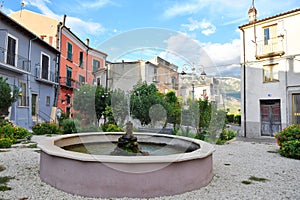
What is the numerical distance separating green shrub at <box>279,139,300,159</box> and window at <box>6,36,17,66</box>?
1501 centimetres

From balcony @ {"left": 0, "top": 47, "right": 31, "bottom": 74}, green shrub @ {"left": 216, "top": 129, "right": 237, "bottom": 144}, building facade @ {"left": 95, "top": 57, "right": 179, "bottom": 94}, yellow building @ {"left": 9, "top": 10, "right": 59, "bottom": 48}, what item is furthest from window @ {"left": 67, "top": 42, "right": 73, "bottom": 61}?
green shrub @ {"left": 216, "top": 129, "right": 237, "bottom": 144}

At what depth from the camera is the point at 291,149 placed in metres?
6.57

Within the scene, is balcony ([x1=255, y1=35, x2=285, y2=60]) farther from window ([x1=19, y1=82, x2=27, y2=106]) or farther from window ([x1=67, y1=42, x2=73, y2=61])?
window ([x1=67, y1=42, x2=73, y2=61])

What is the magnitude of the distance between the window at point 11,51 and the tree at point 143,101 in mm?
7900

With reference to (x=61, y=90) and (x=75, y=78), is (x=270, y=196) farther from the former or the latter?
(x=75, y=78)

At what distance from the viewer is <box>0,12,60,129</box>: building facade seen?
1206cm

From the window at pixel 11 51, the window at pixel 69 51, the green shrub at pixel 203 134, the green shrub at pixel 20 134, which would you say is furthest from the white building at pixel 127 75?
the green shrub at pixel 20 134

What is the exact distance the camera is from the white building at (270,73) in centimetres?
1178

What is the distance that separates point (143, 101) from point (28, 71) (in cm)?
840

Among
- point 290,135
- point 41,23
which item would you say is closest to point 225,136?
point 290,135

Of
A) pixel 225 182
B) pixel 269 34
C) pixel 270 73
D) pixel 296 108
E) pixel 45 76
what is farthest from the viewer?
pixel 45 76

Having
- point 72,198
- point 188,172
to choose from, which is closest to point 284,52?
point 188,172

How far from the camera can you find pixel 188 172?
3.34 m

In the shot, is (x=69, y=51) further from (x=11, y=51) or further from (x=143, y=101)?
(x=143, y=101)
